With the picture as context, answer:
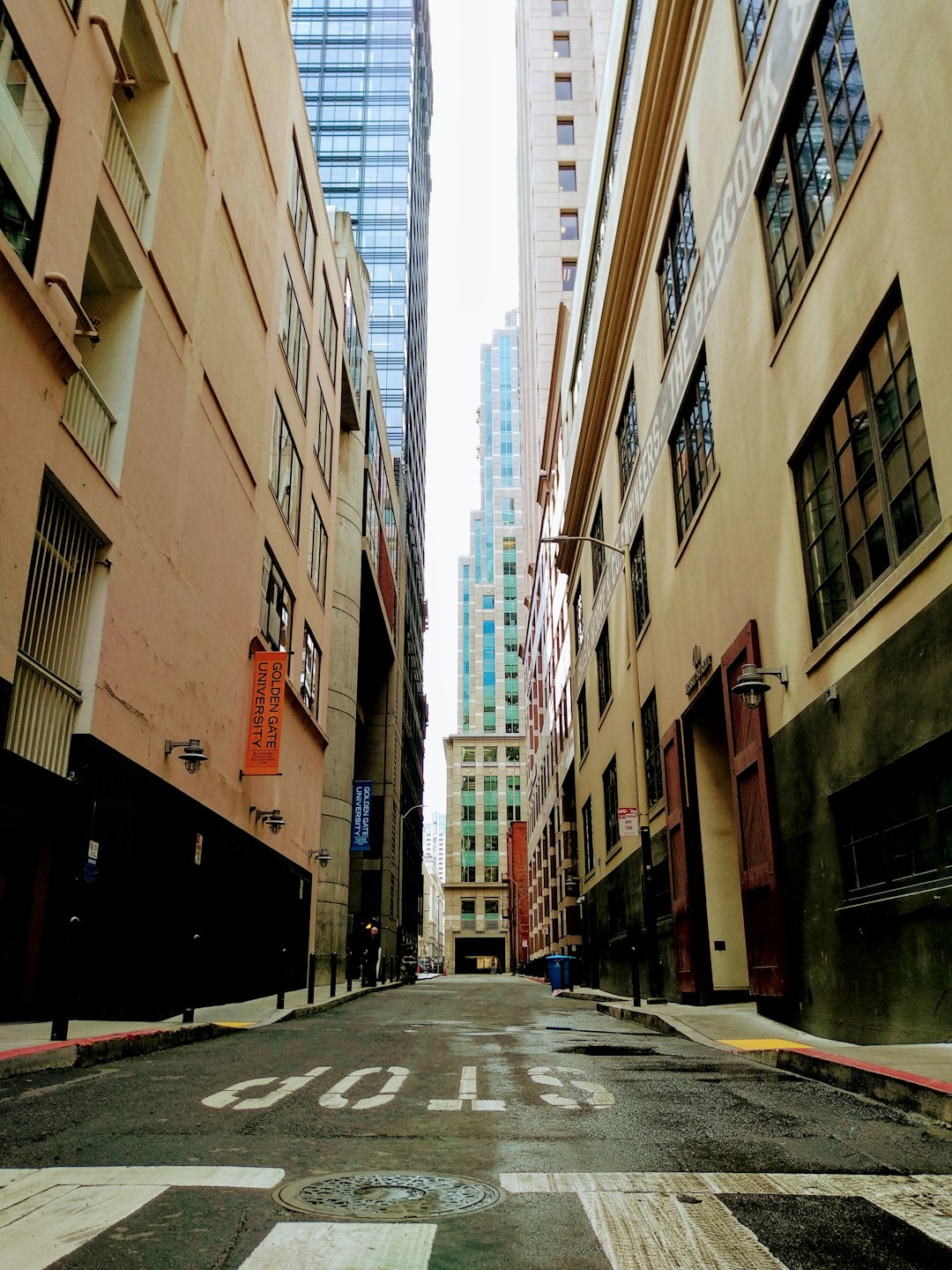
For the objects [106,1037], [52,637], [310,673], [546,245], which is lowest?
[106,1037]

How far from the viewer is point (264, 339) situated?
24141 mm

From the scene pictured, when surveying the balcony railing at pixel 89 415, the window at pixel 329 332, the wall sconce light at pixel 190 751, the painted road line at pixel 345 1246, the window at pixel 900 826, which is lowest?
the painted road line at pixel 345 1246

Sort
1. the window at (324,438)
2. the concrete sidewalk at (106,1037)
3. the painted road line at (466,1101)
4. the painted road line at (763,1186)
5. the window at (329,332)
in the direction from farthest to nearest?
the window at (329,332), the window at (324,438), the concrete sidewalk at (106,1037), the painted road line at (466,1101), the painted road line at (763,1186)

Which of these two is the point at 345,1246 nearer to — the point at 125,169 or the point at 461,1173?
the point at 461,1173

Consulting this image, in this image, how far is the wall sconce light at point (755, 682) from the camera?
12.8 meters

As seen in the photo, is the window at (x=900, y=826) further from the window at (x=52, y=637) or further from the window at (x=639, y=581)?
the window at (x=639, y=581)

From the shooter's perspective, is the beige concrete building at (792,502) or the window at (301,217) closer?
the beige concrete building at (792,502)

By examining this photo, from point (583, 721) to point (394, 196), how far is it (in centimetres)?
6805

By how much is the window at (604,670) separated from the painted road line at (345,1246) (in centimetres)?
2789

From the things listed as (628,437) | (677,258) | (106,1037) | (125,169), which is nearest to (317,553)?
(628,437)

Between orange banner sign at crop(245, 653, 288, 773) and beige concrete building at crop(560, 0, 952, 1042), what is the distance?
26.1 feet

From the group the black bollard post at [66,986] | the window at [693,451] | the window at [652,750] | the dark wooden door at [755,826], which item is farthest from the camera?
the window at [652,750]

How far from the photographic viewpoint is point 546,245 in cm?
7200

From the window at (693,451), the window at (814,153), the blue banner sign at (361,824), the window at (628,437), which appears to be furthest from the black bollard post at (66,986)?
the blue banner sign at (361,824)
